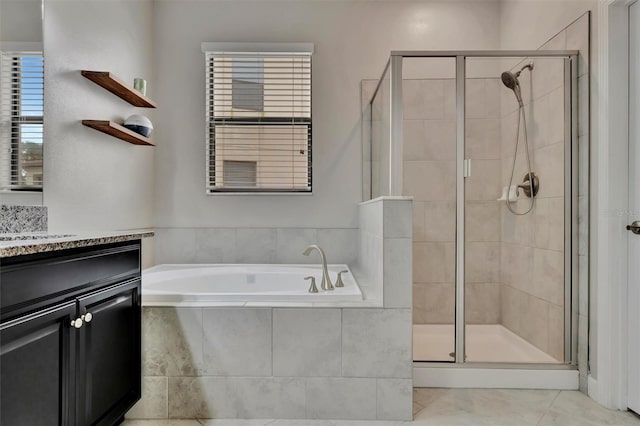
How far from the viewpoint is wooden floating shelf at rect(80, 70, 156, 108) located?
211 cm

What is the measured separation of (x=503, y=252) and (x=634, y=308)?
2.06 ft

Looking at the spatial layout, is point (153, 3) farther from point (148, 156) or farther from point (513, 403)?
point (513, 403)

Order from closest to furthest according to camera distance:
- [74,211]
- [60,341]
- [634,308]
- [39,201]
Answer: [60,341] → [39,201] → [634,308] → [74,211]

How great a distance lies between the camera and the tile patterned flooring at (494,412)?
70.9 inches

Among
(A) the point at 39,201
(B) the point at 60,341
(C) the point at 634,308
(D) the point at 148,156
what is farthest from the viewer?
(D) the point at 148,156

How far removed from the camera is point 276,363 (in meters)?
1.82

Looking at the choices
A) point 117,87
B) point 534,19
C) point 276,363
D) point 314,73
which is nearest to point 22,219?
point 117,87

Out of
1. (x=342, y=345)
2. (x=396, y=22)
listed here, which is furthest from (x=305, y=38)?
(x=342, y=345)

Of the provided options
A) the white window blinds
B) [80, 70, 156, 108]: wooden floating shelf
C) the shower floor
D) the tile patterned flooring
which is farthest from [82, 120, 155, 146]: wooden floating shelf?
the shower floor

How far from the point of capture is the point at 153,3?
299 cm

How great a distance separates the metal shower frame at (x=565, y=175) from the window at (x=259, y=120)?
100 centimetres

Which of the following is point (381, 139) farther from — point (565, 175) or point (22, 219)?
point (22, 219)

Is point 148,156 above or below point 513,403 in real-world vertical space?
above

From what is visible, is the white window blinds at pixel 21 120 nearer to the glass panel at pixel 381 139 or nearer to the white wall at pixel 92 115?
the white wall at pixel 92 115
